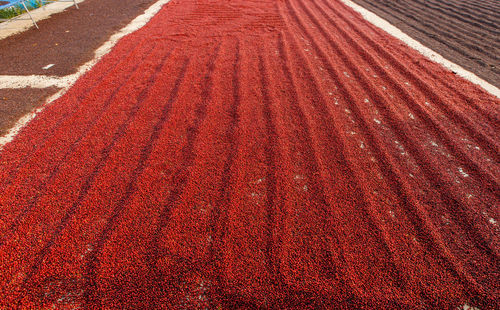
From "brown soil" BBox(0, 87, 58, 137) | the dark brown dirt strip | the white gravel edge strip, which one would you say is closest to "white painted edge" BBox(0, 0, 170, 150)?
"brown soil" BBox(0, 87, 58, 137)

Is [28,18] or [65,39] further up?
[28,18]

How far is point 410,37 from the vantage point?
6.32m

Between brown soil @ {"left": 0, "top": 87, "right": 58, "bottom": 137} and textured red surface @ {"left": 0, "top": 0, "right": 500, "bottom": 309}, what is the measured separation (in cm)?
42

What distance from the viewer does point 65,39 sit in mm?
6129

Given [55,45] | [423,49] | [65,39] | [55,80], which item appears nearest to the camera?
[55,80]

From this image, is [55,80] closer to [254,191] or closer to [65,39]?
[65,39]

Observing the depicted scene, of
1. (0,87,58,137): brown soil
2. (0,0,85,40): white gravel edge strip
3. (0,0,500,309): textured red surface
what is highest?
(0,0,85,40): white gravel edge strip

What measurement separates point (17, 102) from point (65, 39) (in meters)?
3.16

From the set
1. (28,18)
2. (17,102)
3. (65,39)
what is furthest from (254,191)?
(28,18)

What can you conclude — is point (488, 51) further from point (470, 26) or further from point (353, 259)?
point (353, 259)

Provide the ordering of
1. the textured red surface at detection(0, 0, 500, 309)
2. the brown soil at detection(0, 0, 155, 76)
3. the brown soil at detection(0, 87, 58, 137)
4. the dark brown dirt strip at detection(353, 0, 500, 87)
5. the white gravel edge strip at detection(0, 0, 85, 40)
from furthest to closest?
the white gravel edge strip at detection(0, 0, 85, 40), the dark brown dirt strip at detection(353, 0, 500, 87), the brown soil at detection(0, 0, 155, 76), the brown soil at detection(0, 87, 58, 137), the textured red surface at detection(0, 0, 500, 309)

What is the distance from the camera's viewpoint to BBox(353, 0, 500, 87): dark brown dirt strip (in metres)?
5.28

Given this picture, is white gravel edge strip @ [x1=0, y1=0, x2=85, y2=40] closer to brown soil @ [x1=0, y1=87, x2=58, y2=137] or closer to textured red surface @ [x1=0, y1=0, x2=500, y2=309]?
brown soil @ [x1=0, y1=87, x2=58, y2=137]

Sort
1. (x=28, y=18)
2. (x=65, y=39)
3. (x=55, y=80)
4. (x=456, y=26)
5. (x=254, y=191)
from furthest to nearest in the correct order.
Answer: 1. (x=28, y=18)
2. (x=456, y=26)
3. (x=65, y=39)
4. (x=55, y=80)
5. (x=254, y=191)
